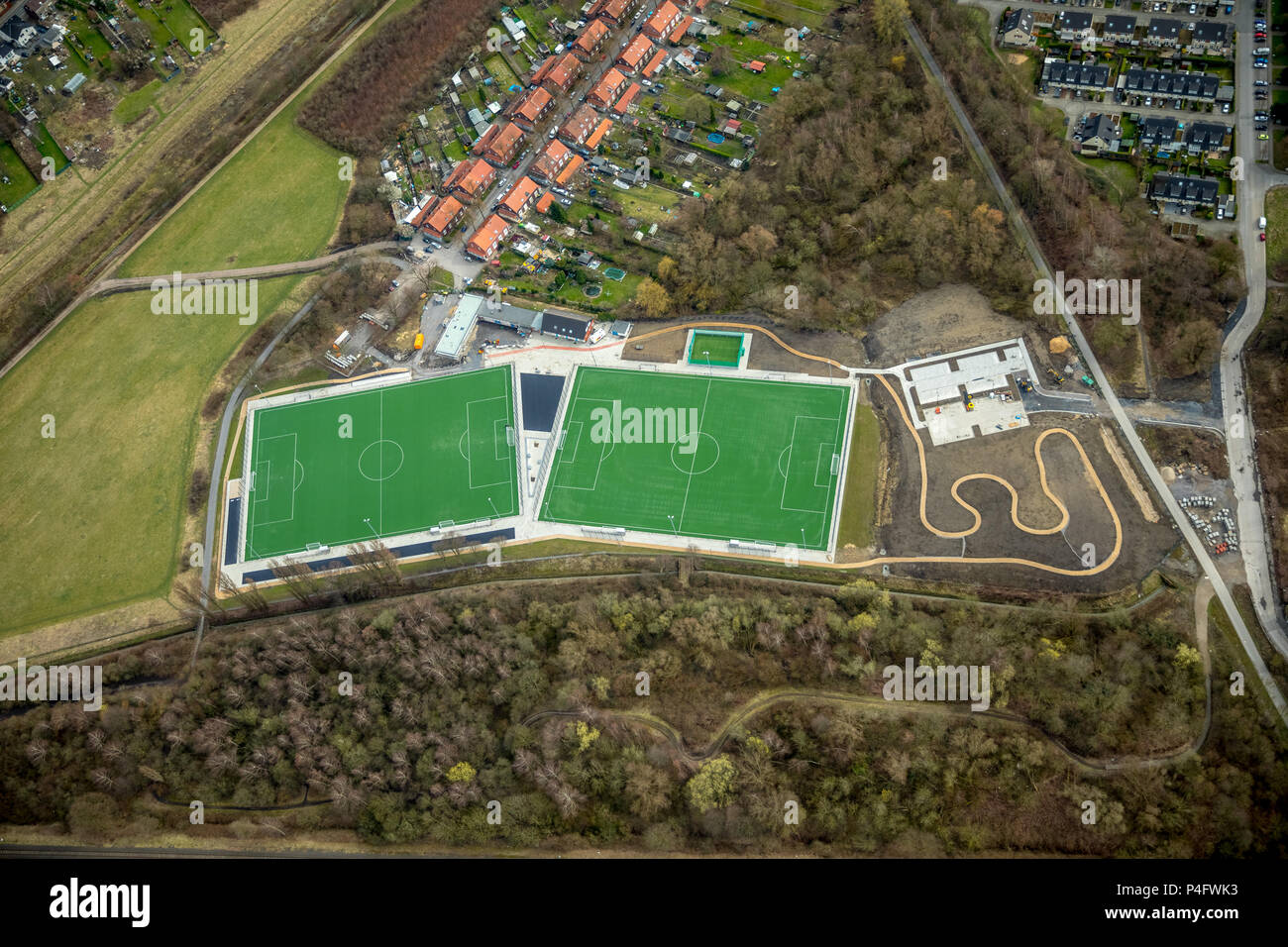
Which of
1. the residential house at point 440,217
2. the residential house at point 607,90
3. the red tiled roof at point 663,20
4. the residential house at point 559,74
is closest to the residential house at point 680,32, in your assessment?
the red tiled roof at point 663,20

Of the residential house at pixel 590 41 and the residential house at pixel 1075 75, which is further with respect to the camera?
the residential house at pixel 590 41

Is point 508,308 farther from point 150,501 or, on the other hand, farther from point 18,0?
point 18,0

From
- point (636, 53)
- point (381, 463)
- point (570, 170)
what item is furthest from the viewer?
point (636, 53)

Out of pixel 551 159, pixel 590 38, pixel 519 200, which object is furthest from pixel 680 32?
pixel 519 200

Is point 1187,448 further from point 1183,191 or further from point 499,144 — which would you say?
point 499,144

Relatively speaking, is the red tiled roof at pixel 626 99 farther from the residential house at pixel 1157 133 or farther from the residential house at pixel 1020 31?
the residential house at pixel 1157 133

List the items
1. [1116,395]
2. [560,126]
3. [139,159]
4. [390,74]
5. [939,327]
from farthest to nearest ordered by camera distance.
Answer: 1. [390,74]
2. [139,159]
3. [560,126]
4. [939,327]
5. [1116,395]

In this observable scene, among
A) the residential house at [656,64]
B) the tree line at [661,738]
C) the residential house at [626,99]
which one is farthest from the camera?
the residential house at [656,64]

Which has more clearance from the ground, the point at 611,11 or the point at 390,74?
the point at 611,11
